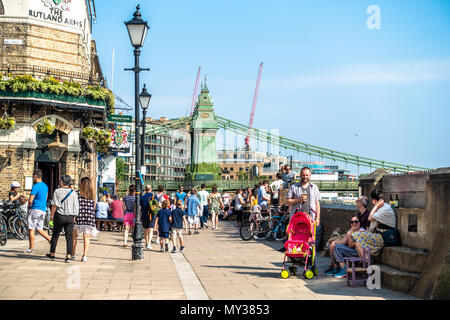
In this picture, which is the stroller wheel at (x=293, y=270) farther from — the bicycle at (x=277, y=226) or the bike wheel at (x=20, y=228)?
the bike wheel at (x=20, y=228)

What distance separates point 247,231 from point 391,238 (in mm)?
8503

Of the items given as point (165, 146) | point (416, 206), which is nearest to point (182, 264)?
point (416, 206)

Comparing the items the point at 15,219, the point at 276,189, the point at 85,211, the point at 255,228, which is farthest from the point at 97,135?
the point at 85,211

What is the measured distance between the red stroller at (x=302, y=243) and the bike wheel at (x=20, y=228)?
348 inches

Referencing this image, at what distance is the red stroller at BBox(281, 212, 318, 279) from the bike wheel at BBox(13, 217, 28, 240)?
8.83 metres

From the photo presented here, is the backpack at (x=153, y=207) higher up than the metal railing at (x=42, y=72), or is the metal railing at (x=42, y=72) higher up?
the metal railing at (x=42, y=72)

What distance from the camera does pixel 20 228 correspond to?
15789mm

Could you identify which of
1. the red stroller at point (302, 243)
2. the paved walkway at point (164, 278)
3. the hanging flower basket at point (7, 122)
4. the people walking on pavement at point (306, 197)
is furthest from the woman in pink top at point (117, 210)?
the red stroller at point (302, 243)

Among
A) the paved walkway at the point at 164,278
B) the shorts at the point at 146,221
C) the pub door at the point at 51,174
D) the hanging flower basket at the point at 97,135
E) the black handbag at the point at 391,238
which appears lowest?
the paved walkway at the point at 164,278

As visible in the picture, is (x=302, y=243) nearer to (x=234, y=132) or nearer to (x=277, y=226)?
(x=277, y=226)

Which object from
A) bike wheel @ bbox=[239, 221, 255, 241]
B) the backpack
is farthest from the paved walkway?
bike wheel @ bbox=[239, 221, 255, 241]

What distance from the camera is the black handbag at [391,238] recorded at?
8.94 m

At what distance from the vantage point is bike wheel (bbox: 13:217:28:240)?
15.7 metres
